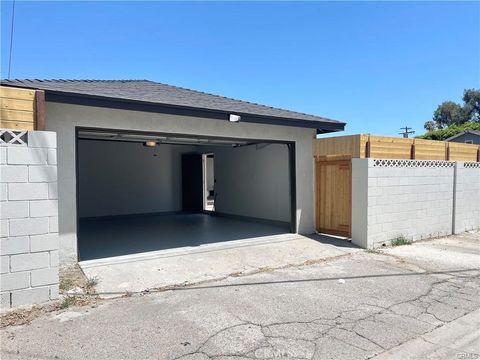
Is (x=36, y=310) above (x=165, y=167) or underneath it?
underneath

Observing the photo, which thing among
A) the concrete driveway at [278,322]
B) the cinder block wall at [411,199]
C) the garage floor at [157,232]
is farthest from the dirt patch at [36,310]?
the cinder block wall at [411,199]

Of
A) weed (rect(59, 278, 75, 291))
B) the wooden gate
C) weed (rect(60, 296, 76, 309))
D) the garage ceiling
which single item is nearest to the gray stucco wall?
the garage ceiling

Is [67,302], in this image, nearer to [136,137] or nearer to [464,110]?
[136,137]

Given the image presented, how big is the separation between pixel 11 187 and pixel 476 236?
10710 mm

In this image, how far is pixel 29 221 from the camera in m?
4.27

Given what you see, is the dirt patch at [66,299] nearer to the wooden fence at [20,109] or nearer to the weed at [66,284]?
the weed at [66,284]

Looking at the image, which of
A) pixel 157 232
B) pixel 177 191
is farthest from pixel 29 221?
pixel 177 191

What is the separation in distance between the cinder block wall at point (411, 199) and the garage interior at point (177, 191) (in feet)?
5.99

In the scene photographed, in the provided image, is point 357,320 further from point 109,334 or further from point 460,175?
point 460,175

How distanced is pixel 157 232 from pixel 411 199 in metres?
6.38

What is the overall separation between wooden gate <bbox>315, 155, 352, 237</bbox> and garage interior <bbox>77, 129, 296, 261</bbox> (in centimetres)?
74

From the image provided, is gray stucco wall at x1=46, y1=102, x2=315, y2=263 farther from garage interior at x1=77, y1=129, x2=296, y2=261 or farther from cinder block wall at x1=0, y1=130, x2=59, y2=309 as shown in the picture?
cinder block wall at x1=0, y1=130, x2=59, y2=309

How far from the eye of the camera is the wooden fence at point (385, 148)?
26.0 feet

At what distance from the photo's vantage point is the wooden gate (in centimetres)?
848
